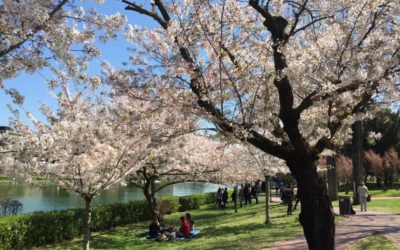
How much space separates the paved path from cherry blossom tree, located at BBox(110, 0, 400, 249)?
180 inches

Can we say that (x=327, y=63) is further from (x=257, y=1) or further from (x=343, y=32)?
(x=257, y=1)

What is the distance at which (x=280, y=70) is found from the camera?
759 centimetres

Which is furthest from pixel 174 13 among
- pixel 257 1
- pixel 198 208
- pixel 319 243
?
pixel 198 208

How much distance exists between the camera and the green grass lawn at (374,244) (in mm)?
11191

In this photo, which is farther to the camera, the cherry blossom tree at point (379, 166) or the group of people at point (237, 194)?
the cherry blossom tree at point (379, 166)

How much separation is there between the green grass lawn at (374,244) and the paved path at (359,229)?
18cm

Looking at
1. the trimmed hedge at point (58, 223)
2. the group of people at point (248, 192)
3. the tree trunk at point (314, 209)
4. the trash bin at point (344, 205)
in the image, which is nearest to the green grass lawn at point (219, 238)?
the trimmed hedge at point (58, 223)

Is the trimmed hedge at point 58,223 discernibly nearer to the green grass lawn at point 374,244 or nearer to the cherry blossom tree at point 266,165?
the cherry blossom tree at point 266,165

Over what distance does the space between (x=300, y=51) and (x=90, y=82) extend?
5153 millimetres

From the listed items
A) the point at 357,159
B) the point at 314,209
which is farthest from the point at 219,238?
the point at 357,159

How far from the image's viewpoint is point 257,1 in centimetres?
774

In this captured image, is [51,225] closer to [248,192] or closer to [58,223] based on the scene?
[58,223]

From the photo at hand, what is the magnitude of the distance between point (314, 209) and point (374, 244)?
15.6ft

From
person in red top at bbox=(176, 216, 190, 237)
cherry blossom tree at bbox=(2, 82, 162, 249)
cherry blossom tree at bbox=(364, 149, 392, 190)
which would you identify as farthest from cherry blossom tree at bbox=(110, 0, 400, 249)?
cherry blossom tree at bbox=(364, 149, 392, 190)
